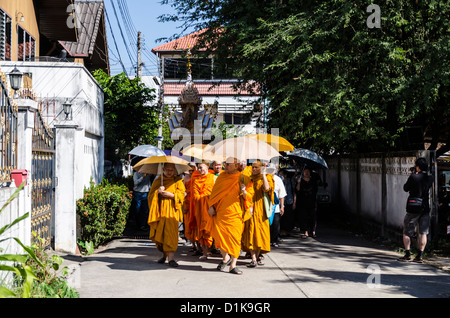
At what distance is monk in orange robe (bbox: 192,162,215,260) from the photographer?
10.1 metres

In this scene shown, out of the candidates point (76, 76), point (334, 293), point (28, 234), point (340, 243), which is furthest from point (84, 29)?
point (334, 293)

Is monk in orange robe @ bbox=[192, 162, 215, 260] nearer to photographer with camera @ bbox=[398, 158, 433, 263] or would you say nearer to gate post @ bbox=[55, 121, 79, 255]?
gate post @ bbox=[55, 121, 79, 255]

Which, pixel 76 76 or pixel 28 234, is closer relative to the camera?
pixel 28 234

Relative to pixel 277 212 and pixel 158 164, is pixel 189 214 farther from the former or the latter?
pixel 277 212

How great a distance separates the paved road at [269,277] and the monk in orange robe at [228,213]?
38cm

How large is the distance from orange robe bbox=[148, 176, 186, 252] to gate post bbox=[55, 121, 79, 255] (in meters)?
1.83

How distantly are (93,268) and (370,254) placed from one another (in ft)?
18.5

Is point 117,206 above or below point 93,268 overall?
above

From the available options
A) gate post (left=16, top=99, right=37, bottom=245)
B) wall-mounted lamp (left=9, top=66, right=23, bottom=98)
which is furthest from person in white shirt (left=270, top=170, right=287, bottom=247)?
wall-mounted lamp (left=9, top=66, right=23, bottom=98)

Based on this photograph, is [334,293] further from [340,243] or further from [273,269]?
[340,243]

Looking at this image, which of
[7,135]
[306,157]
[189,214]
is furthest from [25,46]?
[7,135]

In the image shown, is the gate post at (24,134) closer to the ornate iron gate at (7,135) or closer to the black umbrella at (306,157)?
the ornate iron gate at (7,135)

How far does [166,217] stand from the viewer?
902cm
